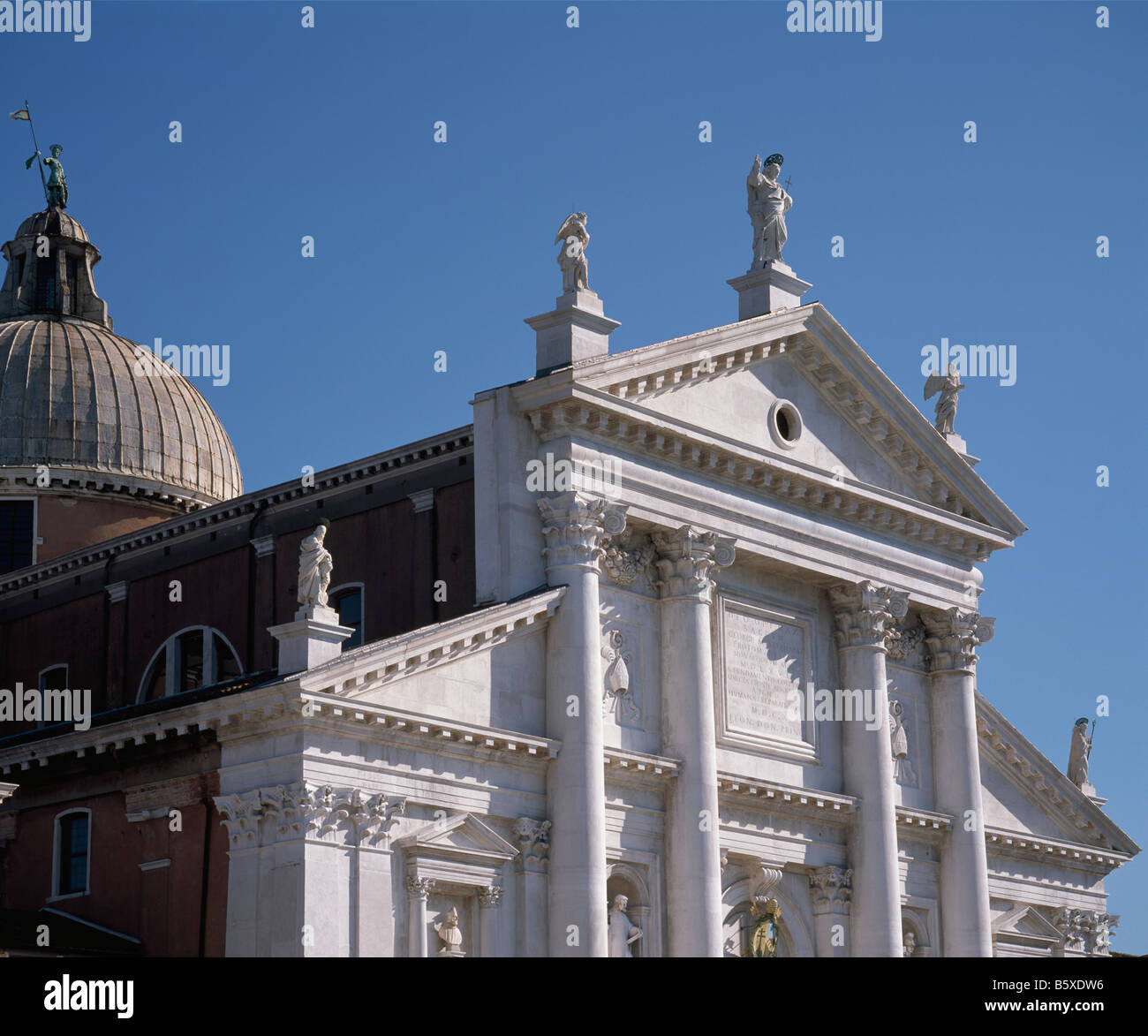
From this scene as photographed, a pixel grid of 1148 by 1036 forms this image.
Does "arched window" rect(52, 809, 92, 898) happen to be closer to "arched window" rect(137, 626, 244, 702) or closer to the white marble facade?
the white marble facade

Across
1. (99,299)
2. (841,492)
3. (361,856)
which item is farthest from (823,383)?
(99,299)

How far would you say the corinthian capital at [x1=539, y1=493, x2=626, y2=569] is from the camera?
32625 millimetres

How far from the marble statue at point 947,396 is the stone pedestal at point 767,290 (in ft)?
15.6

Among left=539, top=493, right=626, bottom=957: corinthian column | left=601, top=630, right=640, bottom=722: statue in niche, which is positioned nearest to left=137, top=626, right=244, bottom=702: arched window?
left=601, top=630, right=640, bottom=722: statue in niche

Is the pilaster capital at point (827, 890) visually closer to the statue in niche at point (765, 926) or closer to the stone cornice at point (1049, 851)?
the statue in niche at point (765, 926)

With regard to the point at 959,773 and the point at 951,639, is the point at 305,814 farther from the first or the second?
the point at 951,639

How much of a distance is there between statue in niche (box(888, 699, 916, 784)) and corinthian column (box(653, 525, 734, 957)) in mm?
5778

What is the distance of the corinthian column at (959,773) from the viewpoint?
128 feet

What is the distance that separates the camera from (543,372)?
109ft

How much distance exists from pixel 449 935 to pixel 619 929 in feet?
12.1

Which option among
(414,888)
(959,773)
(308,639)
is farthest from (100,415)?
(414,888)

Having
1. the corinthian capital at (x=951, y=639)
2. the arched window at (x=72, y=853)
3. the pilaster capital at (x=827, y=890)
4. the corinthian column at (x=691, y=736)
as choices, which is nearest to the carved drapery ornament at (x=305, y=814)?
the arched window at (x=72, y=853)

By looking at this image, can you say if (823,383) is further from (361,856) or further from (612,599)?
(361,856)

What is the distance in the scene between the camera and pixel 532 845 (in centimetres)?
3136
